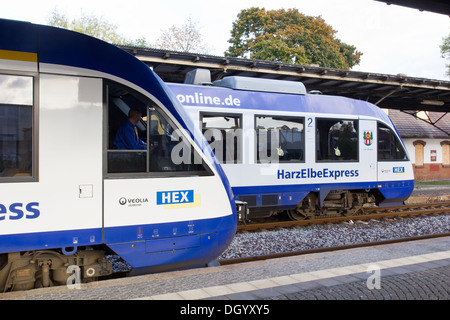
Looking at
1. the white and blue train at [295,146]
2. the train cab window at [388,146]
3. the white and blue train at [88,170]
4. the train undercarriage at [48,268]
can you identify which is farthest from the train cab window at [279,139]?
the train undercarriage at [48,268]

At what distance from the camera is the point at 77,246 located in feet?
14.2

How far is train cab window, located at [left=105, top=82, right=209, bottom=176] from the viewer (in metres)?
4.50

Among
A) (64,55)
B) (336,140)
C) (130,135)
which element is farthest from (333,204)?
(64,55)

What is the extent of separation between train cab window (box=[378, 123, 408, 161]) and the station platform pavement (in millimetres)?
5623

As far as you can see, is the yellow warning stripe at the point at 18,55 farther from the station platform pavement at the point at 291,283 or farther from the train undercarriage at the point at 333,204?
the train undercarriage at the point at 333,204

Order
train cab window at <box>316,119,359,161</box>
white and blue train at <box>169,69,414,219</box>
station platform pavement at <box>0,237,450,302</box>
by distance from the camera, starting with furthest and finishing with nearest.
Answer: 1. train cab window at <box>316,119,359,161</box>
2. white and blue train at <box>169,69,414,219</box>
3. station platform pavement at <box>0,237,450,302</box>

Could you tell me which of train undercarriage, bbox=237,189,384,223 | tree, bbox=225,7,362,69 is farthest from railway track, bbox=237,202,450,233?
tree, bbox=225,7,362,69

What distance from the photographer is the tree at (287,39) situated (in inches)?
1331

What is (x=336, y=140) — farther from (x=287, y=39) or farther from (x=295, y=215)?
(x=287, y=39)

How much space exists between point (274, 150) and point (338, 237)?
2388mm

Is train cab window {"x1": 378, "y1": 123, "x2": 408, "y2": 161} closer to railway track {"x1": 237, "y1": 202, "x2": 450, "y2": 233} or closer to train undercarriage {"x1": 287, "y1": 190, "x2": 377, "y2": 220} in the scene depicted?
train undercarriage {"x1": 287, "y1": 190, "x2": 377, "y2": 220}
